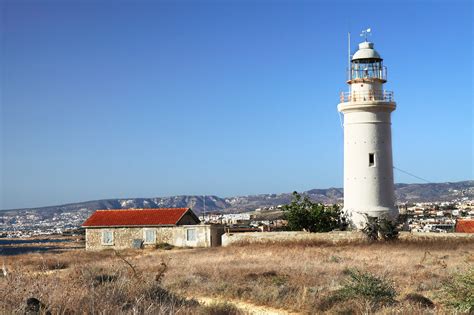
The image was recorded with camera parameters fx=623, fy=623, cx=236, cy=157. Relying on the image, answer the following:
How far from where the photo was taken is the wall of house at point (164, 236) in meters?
34.8

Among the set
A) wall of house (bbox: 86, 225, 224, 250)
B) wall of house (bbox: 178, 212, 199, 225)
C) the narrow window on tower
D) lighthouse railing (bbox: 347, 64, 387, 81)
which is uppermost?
lighthouse railing (bbox: 347, 64, 387, 81)

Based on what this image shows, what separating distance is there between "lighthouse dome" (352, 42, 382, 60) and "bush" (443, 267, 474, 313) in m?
21.9

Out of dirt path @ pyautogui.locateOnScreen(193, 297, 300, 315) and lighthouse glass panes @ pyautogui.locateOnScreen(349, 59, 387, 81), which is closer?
dirt path @ pyautogui.locateOnScreen(193, 297, 300, 315)

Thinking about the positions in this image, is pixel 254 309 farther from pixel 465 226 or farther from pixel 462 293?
pixel 465 226

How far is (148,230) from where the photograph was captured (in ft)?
118

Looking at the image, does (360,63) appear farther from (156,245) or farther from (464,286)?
(464,286)

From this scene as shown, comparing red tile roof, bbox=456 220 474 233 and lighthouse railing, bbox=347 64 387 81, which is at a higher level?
lighthouse railing, bbox=347 64 387 81

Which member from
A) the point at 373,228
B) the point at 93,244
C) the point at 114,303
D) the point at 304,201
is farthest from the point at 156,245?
the point at 114,303

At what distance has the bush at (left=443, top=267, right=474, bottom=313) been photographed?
1091 cm

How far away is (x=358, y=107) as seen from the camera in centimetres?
3134

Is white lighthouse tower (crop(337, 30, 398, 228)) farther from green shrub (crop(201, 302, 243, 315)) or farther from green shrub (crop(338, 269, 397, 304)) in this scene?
green shrub (crop(201, 302, 243, 315))

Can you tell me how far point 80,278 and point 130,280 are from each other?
119 centimetres

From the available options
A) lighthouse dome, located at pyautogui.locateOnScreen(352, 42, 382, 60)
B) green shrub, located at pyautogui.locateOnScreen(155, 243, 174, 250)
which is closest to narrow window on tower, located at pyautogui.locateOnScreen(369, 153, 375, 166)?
lighthouse dome, located at pyautogui.locateOnScreen(352, 42, 382, 60)

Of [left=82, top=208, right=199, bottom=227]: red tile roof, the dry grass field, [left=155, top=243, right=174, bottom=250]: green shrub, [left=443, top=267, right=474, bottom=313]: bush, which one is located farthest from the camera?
[left=82, top=208, right=199, bottom=227]: red tile roof
